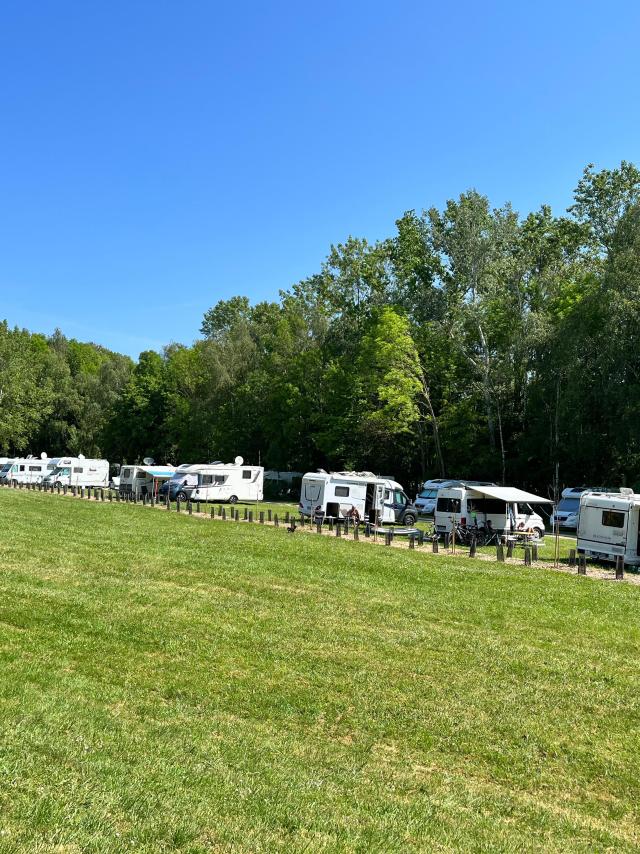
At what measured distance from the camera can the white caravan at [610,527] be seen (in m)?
21.1

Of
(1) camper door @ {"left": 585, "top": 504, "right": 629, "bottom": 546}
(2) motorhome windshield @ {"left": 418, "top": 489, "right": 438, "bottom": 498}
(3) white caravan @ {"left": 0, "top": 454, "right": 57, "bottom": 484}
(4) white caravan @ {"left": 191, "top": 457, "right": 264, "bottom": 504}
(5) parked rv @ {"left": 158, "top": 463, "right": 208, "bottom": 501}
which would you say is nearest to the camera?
(1) camper door @ {"left": 585, "top": 504, "right": 629, "bottom": 546}

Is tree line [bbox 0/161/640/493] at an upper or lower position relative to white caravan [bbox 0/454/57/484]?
upper

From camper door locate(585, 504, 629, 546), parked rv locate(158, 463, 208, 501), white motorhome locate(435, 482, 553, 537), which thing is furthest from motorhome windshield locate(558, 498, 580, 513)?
parked rv locate(158, 463, 208, 501)

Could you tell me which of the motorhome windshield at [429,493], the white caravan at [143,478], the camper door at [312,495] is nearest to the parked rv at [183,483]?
the white caravan at [143,478]

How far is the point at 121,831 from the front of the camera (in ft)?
15.7

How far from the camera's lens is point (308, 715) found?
7.67 m

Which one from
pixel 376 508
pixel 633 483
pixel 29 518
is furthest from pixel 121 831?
pixel 633 483

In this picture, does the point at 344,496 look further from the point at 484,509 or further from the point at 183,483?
the point at 183,483

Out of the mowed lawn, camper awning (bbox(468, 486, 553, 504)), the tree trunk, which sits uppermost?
the tree trunk

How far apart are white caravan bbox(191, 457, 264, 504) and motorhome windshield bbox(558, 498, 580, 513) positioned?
17184 millimetres

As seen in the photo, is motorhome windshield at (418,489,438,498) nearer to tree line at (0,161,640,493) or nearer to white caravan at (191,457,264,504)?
tree line at (0,161,640,493)

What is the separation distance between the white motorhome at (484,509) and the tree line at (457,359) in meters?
11.7

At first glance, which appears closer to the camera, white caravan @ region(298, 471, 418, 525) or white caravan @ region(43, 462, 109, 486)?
white caravan @ region(298, 471, 418, 525)

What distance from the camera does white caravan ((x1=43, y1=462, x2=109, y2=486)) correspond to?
54.8 meters
